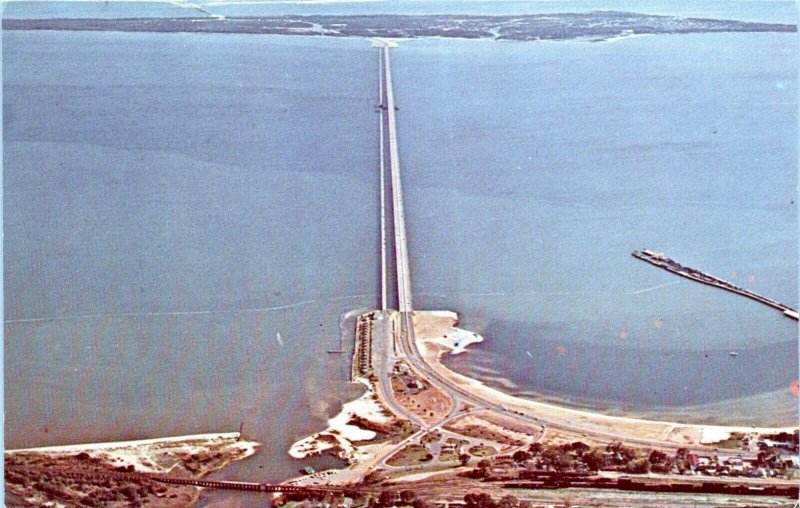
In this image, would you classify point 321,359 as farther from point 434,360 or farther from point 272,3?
point 272,3

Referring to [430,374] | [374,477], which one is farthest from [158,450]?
[430,374]

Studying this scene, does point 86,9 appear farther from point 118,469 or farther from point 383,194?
point 118,469

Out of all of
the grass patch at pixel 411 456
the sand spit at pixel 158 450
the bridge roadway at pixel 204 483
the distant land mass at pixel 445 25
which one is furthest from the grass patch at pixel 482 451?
the distant land mass at pixel 445 25

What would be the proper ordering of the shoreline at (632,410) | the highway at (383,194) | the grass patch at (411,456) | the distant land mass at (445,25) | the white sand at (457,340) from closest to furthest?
the grass patch at (411,456), the shoreline at (632,410), the white sand at (457,340), the highway at (383,194), the distant land mass at (445,25)

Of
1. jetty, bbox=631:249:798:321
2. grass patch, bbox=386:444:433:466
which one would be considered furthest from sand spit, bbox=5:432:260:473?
jetty, bbox=631:249:798:321

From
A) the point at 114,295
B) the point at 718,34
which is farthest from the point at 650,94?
the point at 114,295

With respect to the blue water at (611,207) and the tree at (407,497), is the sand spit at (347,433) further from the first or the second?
the blue water at (611,207)

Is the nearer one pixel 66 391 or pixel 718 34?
pixel 66 391
